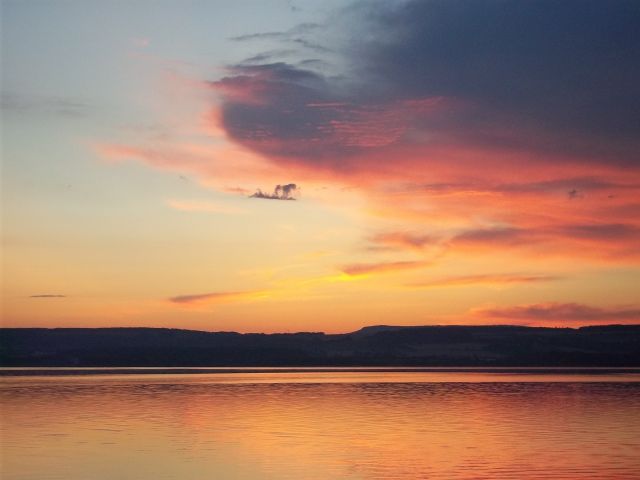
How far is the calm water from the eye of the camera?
25.1 m

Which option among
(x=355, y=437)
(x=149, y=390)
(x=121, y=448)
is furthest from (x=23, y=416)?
(x=149, y=390)

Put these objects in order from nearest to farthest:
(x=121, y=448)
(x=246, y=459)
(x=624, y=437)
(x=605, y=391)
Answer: (x=246, y=459) < (x=121, y=448) < (x=624, y=437) < (x=605, y=391)

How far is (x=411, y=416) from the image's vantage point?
41750mm

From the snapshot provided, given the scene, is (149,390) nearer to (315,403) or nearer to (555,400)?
(315,403)

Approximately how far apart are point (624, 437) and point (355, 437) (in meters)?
9.15

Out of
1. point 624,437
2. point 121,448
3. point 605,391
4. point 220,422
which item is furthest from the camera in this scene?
point 605,391

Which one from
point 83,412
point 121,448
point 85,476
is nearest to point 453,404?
point 83,412

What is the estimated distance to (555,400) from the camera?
53.3 meters

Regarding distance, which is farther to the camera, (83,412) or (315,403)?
(315,403)

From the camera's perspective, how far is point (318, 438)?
32.3 m

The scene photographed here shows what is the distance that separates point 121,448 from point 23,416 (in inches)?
490

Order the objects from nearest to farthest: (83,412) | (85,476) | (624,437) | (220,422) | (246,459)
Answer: (85,476) < (246,459) < (624,437) < (220,422) < (83,412)

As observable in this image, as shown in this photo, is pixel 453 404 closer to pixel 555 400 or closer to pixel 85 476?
pixel 555 400

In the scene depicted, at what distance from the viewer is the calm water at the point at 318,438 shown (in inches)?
988
